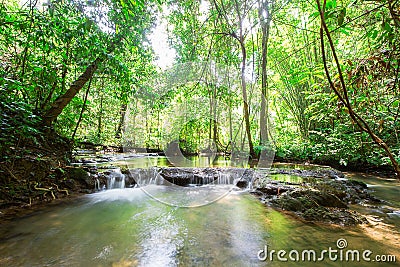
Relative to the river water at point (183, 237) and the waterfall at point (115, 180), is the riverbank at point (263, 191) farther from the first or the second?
the river water at point (183, 237)

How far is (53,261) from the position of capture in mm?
2180

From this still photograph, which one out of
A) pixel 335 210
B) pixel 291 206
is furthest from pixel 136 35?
pixel 335 210

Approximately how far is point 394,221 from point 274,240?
2.06 meters

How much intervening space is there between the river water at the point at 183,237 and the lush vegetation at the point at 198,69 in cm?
136

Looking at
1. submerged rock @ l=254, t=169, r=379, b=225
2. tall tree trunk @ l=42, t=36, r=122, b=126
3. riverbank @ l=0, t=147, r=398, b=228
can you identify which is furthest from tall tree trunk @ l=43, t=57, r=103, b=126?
submerged rock @ l=254, t=169, r=379, b=225

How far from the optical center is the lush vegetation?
1.60m

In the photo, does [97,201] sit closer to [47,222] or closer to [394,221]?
[47,222]

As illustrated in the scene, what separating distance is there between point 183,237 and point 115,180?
3.25m

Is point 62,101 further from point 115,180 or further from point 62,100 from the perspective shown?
point 115,180

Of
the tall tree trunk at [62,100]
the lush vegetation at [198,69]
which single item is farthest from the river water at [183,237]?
the tall tree trunk at [62,100]

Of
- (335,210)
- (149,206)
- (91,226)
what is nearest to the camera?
(91,226)

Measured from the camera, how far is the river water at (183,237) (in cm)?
226

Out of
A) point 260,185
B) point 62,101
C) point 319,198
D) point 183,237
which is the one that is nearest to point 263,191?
point 260,185

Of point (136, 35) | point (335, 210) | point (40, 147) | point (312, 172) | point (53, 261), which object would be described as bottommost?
point (53, 261)
